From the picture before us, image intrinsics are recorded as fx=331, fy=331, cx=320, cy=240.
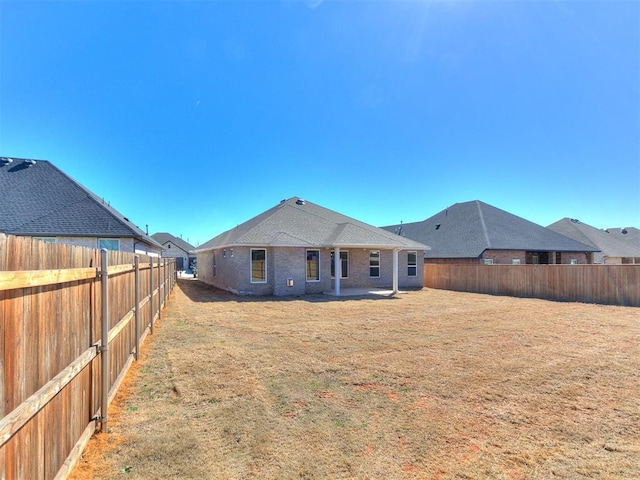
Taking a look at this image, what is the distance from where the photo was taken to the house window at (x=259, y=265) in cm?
1722

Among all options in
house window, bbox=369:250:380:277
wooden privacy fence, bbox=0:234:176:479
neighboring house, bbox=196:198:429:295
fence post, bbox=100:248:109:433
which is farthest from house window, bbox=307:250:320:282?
fence post, bbox=100:248:109:433

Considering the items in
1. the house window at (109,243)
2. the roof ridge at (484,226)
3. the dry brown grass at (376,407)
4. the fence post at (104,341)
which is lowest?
the dry brown grass at (376,407)

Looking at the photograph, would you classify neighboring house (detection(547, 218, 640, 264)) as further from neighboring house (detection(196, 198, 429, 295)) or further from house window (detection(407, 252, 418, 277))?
neighboring house (detection(196, 198, 429, 295))

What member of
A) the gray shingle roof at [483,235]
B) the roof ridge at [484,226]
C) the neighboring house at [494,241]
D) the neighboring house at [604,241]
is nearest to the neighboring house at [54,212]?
the neighboring house at [494,241]

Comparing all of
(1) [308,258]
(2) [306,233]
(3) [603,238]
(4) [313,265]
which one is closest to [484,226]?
(2) [306,233]

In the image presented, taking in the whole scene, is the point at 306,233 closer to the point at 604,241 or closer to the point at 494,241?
the point at 494,241

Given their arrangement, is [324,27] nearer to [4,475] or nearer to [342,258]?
[342,258]

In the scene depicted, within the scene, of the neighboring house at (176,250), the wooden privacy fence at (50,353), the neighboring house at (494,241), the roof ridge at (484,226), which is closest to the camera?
the wooden privacy fence at (50,353)

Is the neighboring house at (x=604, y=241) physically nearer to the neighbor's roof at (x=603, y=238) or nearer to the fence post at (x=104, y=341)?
the neighbor's roof at (x=603, y=238)

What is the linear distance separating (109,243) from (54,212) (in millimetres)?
3123

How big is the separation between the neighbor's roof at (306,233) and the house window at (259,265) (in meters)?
0.76

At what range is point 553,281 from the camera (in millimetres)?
16984

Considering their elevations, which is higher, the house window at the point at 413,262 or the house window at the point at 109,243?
the house window at the point at 109,243

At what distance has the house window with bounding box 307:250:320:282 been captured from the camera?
1798 centimetres
